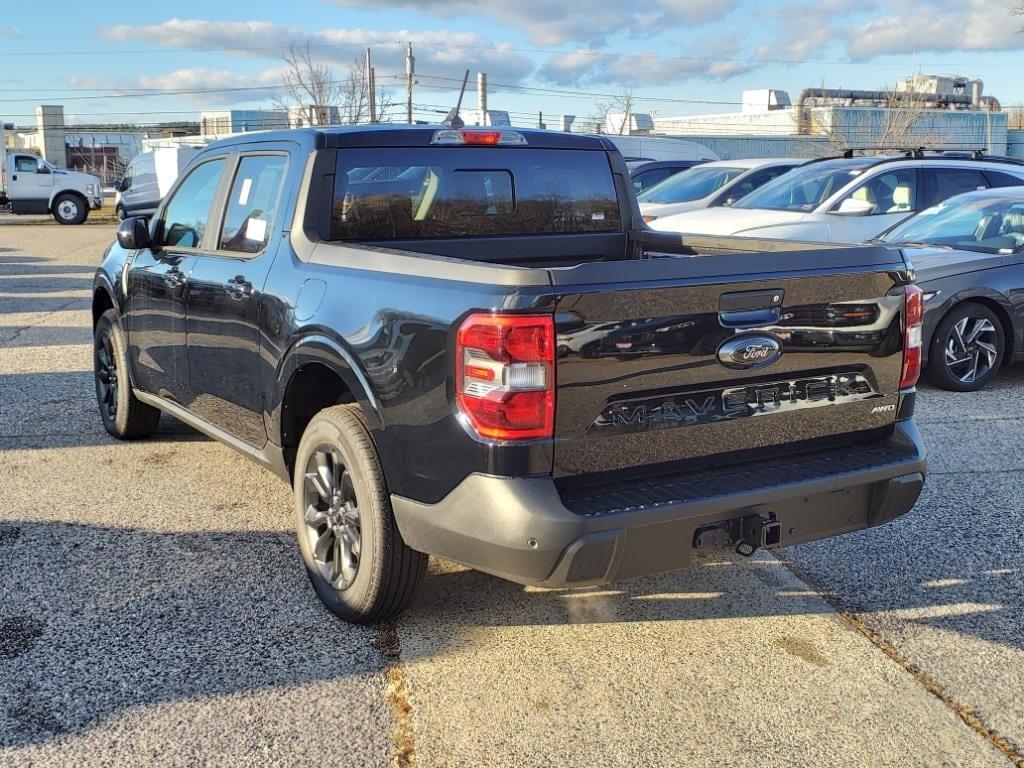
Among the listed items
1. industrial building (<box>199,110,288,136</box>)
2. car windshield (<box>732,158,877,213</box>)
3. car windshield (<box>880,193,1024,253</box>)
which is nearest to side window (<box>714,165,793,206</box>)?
car windshield (<box>732,158,877,213</box>)

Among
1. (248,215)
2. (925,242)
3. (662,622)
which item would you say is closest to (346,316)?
(248,215)

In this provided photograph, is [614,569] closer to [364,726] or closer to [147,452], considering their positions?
[364,726]

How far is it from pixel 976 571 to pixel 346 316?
2879 mm

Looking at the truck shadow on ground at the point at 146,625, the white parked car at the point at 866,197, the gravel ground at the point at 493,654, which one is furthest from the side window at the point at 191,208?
the white parked car at the point at 866,197

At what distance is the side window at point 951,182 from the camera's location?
37.4 feet

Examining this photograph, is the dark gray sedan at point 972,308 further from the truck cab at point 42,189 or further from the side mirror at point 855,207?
the truck cab at point 42,189

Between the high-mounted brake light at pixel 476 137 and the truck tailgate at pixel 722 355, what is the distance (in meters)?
1.63

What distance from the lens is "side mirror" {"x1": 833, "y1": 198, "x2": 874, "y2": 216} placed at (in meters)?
10.6

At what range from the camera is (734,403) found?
345cm

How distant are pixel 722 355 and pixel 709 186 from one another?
12.8m

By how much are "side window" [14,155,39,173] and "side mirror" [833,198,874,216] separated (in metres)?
27.3

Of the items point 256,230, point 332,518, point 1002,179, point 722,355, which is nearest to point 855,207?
point 1002,179

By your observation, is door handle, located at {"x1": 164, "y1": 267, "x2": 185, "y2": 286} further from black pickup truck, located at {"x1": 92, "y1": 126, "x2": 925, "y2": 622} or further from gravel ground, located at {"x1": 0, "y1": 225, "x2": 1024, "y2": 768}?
gravel ground, located at {"x1": 0, "y1": 225, "x2": 1024, "y2": 768}

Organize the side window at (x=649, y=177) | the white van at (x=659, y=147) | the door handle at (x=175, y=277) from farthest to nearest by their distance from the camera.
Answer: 1. the white van at (x=659, y=147)
2. the side window at (x=649, y=177)
3. the door handle at (x=175, y=277)
